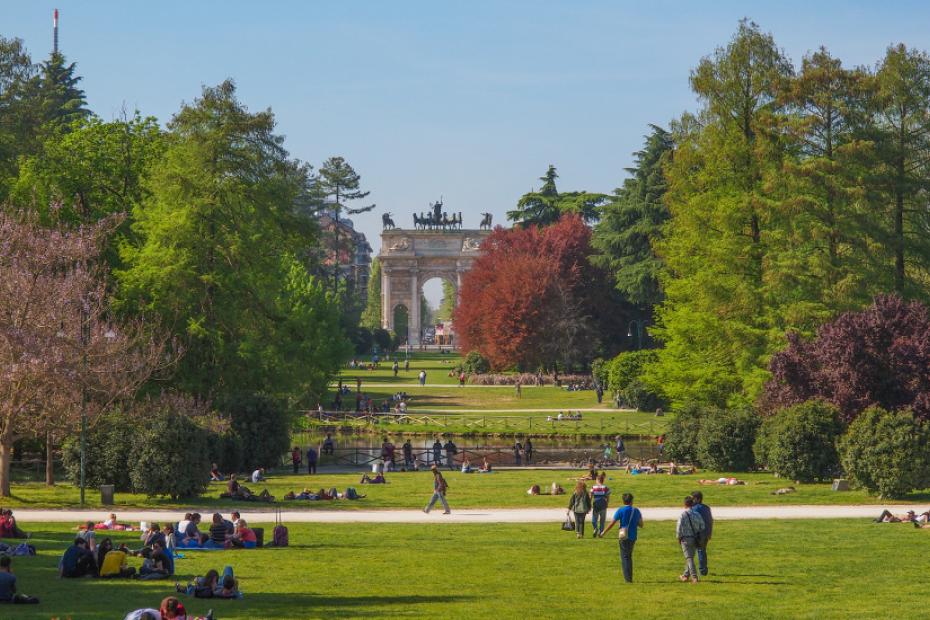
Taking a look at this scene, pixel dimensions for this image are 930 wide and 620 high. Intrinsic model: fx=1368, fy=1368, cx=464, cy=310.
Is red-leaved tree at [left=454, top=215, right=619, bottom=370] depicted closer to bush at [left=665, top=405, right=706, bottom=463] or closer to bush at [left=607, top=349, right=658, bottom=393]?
bush at [left=607, top=349, right=658, bottom=393]

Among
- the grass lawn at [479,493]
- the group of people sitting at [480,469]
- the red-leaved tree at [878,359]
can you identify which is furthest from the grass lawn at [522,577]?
the group of people sitting at [480,469]

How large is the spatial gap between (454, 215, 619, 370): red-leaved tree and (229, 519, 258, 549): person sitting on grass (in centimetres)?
6344

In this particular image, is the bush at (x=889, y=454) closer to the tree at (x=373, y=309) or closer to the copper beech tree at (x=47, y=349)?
the copper beech tree at (x=47, y=349)

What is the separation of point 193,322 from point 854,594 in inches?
1169

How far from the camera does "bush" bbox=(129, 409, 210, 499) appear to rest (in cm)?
3428

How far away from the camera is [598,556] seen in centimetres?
2508

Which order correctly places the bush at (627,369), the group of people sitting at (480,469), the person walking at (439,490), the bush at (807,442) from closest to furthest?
the person walking at (439,490)
the bush at (807,442)
the group of people sitting at (480,469)
the bush at (627,369)

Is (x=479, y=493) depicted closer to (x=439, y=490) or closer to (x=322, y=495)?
(x=322, y=495)

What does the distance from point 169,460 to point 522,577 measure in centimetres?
1448

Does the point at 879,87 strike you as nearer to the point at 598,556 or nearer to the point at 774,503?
the point at 774,503

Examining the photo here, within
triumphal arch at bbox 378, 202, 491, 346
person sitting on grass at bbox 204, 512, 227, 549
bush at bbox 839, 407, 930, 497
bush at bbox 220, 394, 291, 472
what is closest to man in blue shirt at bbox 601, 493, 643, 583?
person sitting on grass at bbox 204, 512, 227, 549

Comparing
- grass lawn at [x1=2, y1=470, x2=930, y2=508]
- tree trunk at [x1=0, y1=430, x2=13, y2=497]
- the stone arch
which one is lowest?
grass lawn at [x1=2, y1=470, x2=930, y2=508]

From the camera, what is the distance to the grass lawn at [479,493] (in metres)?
34.5

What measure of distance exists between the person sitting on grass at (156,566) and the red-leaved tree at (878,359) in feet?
78.7
